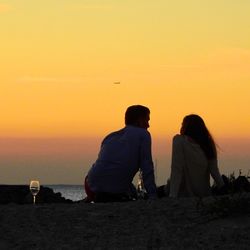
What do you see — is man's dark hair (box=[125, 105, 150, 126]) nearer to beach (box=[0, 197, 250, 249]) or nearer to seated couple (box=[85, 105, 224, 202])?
seated couple (box=[85, 105, 224, 202])

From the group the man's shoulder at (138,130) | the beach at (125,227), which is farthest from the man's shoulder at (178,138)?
the beach at (125,227)

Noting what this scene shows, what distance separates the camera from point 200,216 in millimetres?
9422

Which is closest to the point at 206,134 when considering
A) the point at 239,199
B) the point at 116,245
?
the point at 239,199

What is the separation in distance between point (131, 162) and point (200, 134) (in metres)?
1.09

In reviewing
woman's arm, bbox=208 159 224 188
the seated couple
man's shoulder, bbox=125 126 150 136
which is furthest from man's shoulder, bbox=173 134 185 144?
man's shoulder, bbox=125 126 150 136

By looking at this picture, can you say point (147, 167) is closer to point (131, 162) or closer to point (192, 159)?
point (131, 162)

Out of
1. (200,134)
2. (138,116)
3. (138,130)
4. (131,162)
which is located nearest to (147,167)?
(131,162)

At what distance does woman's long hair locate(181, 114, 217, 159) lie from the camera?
1198 cm

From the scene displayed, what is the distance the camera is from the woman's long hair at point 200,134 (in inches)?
472

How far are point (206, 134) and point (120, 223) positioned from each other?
2.94 m

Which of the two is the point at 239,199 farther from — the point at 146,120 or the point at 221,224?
the point at 146,120

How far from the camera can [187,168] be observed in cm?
1197

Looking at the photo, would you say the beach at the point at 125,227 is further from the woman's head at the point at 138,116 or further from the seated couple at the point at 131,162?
the woman's head at the point at 138,116

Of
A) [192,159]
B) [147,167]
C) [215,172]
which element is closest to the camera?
[147,167]
